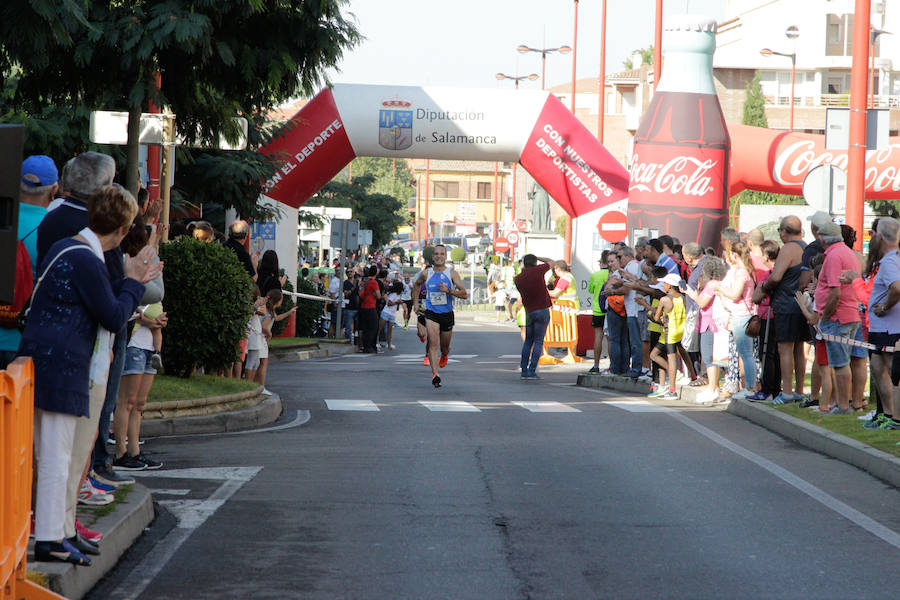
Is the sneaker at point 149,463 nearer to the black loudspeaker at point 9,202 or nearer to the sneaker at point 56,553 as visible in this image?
the sneaker at point 56,553

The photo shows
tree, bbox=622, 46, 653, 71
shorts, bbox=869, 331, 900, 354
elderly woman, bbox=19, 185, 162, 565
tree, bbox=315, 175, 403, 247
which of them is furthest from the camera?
tree, bbox=622, 46, 653, 71

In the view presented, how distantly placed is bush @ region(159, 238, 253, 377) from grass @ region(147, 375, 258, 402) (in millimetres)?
252

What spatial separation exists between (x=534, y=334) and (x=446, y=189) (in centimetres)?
12023

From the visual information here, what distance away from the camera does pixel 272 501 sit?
8.30 meters

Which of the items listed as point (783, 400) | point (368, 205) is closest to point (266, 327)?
point (783, 400)

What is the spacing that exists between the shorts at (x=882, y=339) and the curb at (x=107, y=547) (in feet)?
21.9

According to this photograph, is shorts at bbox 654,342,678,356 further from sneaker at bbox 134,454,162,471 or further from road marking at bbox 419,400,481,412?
sneaker at bbox 134,454,162,471

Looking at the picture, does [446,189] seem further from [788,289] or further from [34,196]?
[34,196]

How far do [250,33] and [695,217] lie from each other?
1365cm

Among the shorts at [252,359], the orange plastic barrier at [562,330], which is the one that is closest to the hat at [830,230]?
the shorts at [252,359]

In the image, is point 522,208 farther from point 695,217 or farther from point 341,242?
point 695,217

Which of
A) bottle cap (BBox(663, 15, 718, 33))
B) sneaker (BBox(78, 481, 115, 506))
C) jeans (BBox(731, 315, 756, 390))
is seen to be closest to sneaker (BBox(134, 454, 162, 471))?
sneaker (BBox(78, 481, 115, 506))

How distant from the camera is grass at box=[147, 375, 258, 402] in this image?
12.5m

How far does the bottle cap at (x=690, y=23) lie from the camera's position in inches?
968
